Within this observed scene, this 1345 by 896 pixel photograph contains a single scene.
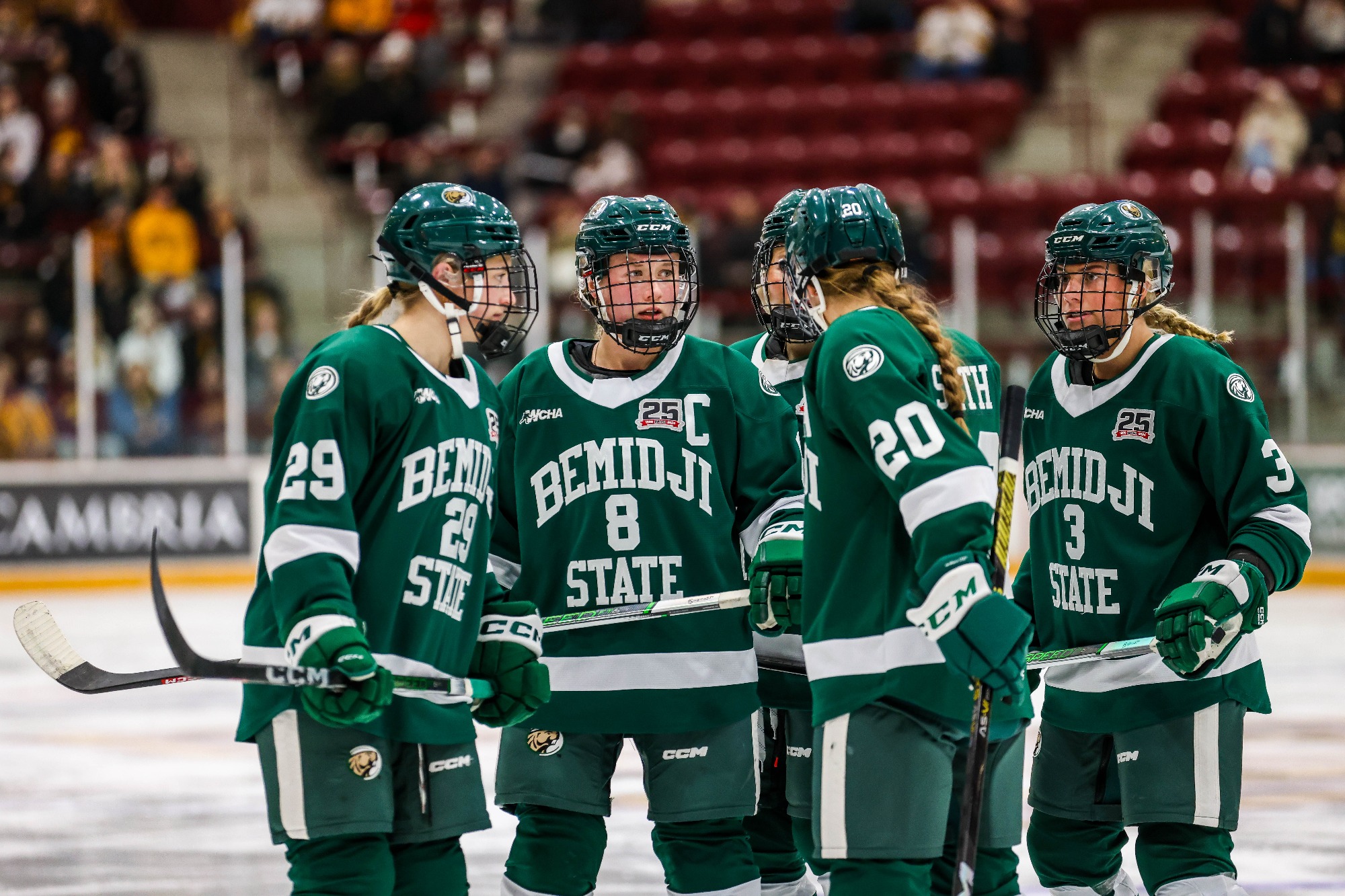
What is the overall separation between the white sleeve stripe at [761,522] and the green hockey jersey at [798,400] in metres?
0.18

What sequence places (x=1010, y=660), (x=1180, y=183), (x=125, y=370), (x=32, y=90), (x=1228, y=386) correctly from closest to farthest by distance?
(x=1010, y=660) → (x=1228, y=386) → (x=125, y=370) → (x=1180, y=183) → (x=32, y=90)

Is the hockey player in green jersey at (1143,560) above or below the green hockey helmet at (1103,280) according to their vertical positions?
below

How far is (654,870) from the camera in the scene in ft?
14.9

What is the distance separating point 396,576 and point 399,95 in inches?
440

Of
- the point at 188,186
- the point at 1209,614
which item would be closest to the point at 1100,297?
the point at 1209,614

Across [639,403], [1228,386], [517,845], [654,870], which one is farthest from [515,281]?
[654,870]

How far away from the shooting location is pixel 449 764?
299 centimetres

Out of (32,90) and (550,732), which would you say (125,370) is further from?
(550,732)

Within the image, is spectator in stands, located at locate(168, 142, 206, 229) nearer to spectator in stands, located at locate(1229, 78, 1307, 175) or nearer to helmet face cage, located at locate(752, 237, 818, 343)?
spectator in stands, located at locate(1229, 78, 1307, 175)

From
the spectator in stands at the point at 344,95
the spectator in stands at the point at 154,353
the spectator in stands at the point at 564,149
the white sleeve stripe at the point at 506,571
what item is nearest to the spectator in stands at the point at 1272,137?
the spectator in stands at the point at 564,149

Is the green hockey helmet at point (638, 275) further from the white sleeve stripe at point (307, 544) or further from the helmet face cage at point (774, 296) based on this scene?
the white sleeve stripe at point (307, 544)

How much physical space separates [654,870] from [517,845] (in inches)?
46.0

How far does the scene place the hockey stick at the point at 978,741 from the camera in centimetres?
280

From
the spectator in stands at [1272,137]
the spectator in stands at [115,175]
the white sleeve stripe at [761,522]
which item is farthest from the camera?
the spectator in stands at [1272,137]
